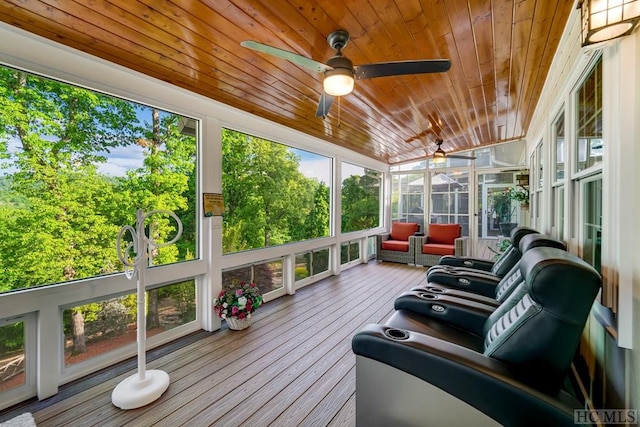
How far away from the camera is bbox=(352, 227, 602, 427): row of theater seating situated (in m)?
1.03

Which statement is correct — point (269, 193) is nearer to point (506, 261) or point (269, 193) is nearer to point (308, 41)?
point (308, 41)

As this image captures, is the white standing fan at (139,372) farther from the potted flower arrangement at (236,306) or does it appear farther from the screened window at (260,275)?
the screened window at (260,275)

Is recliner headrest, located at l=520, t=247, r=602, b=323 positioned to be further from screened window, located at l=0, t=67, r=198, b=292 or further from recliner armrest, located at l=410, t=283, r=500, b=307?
screened window, located at l=0, t=67, r=198, b=292

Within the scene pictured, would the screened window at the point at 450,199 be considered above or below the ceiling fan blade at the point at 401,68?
below

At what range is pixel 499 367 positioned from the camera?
1.15 meters

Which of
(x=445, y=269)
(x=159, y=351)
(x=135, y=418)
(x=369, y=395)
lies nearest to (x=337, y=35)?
(x=369, y=395)

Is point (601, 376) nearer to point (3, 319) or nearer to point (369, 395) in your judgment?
point (369, 395)

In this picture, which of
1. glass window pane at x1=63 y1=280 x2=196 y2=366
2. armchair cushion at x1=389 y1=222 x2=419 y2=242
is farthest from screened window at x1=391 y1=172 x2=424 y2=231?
glass window pane at x1=63 y1=280 x2=196 y2=366

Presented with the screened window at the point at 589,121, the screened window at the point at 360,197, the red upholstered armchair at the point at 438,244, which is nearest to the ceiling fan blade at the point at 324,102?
the screened window at the point at 589,121

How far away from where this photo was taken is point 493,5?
170cm

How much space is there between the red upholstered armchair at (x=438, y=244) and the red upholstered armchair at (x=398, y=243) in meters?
0.16

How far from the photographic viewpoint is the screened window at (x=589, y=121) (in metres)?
1.57

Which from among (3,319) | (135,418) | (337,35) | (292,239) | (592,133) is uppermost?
(337,35)

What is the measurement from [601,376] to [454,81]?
2.56 m
